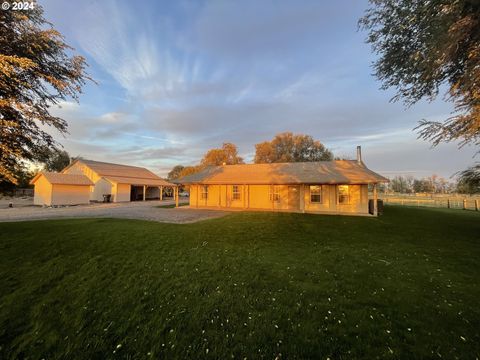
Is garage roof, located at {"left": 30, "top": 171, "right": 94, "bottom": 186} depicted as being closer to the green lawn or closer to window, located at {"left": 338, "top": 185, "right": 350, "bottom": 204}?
the green lawn

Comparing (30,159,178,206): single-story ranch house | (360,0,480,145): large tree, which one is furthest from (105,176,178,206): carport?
(360,0,480,145): large tree

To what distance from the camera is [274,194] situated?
1959 cm

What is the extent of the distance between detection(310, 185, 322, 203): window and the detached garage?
81.5 ft

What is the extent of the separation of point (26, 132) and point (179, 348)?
8937mm

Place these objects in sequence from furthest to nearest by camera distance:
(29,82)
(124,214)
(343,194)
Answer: (343,194) → (124,214) → (29,82)

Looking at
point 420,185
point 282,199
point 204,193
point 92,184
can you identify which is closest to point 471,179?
point 282,199

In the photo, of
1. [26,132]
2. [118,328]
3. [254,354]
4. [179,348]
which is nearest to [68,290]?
[118,328]

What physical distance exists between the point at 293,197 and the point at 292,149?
26896 millimetres

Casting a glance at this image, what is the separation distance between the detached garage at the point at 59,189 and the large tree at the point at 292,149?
1200 inches

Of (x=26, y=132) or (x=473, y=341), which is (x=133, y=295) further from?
(x=26, y=132)

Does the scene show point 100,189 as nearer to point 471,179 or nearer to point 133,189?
point 133,189

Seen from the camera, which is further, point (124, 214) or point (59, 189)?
point (59, 189)

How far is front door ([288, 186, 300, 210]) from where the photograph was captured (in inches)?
746

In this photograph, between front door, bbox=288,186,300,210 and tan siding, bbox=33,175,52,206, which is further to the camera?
tan siding, bbox=33,175,52,206
